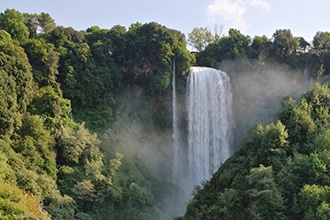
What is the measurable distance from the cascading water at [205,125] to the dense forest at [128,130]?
120cm

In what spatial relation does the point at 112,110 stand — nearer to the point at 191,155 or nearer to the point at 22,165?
the point at 191,155

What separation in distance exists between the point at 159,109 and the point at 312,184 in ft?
60.5

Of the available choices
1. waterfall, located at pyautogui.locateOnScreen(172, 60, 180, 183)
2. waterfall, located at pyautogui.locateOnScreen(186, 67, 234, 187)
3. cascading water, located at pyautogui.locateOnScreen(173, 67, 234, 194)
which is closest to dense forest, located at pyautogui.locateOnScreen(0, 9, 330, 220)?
waterfall, located at pyautogui.locateOnScreen(172, 60, 180, 183)

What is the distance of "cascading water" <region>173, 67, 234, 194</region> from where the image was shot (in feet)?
104

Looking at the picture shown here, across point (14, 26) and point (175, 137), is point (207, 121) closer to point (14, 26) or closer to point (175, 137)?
point (175, 137)

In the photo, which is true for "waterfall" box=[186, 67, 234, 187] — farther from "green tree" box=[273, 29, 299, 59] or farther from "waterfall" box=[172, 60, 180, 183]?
"green tree" box=[273, 29, 299, 59]

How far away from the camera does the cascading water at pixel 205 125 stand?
104 ft

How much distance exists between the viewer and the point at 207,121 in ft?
108

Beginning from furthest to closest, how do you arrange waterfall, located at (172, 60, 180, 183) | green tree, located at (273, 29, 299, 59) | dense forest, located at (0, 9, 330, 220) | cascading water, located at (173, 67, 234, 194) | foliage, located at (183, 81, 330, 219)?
green tree, located at (273, 29, 299, 59), waterfall, located at (172, 60, 180, 183), cascading water, located at (173, 67, 234, 194), dense forest, located at (0, 9, 330, 220), foliage, located at (183, 81, 330, 219)

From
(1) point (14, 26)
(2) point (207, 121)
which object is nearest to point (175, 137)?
(2) point (207, 121)

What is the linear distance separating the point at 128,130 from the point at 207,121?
6.84 metres

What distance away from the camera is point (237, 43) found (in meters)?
35.8

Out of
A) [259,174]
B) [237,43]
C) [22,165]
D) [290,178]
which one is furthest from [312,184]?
[237,43]

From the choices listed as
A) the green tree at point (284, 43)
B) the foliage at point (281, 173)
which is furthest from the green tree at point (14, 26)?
the green tree at point (284, 43)
